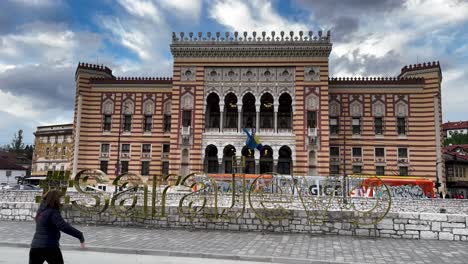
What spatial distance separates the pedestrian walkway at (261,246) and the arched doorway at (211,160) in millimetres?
22589

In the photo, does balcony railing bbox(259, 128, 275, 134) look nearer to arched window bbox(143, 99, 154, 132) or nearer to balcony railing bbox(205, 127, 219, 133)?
balcony railing bbox(205, 127, 219, 133)

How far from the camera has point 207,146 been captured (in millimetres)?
36375

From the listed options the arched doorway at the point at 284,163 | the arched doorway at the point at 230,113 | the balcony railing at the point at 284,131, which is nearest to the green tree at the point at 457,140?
the arched doorway at the point at 284,163

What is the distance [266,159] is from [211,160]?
5.79m

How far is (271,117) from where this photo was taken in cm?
3878

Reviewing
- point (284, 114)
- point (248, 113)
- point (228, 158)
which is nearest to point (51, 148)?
point (228, 158)

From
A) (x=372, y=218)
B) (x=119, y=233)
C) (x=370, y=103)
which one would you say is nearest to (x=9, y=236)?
(x=119, y=233)

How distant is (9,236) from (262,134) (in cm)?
2574

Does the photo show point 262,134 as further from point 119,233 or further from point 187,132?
point 119,233

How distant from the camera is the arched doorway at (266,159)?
36125mm

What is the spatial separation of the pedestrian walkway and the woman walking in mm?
5115

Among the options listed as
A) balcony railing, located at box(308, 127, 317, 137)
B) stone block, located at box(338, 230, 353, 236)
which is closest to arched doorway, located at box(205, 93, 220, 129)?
balcony railing, located at box(308, 127, 317, 137)

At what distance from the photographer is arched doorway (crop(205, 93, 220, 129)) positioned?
126 feet

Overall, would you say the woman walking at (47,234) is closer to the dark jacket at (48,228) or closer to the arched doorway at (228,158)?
the dark jacket at (48,228)
